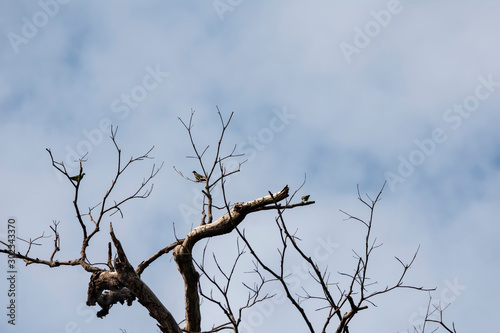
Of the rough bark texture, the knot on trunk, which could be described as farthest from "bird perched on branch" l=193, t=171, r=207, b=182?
the knot on trunk

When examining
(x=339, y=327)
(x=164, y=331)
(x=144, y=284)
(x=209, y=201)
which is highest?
(x=209, y=201)

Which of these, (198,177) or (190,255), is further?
(198,177)

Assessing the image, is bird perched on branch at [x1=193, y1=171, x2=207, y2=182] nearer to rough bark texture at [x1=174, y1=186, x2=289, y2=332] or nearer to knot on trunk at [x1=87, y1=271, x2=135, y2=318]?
rough bark texture at [x1=174, y1=186, x2=289, y2=332]

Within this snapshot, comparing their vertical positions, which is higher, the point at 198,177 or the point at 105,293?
the point at 198,177

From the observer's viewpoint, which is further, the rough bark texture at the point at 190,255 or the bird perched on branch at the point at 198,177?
the bird perched on branch at the point at 198,177

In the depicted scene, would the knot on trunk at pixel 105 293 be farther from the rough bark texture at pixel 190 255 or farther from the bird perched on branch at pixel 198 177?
the bird perched on branch at pixel 198 177

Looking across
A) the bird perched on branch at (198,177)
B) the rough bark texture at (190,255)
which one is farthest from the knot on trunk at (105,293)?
the bird perched on branch at (198,177)

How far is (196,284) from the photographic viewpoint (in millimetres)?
5879

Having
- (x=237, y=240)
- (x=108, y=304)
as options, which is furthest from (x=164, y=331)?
(x=237, y=240)

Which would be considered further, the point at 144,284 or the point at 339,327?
the point at 144,284

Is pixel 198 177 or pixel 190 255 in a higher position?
pixel 198 177

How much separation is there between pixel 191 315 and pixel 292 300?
1999mm

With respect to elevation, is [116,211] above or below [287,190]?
above

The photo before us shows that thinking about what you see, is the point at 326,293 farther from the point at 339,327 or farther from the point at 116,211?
the point at 116,211
